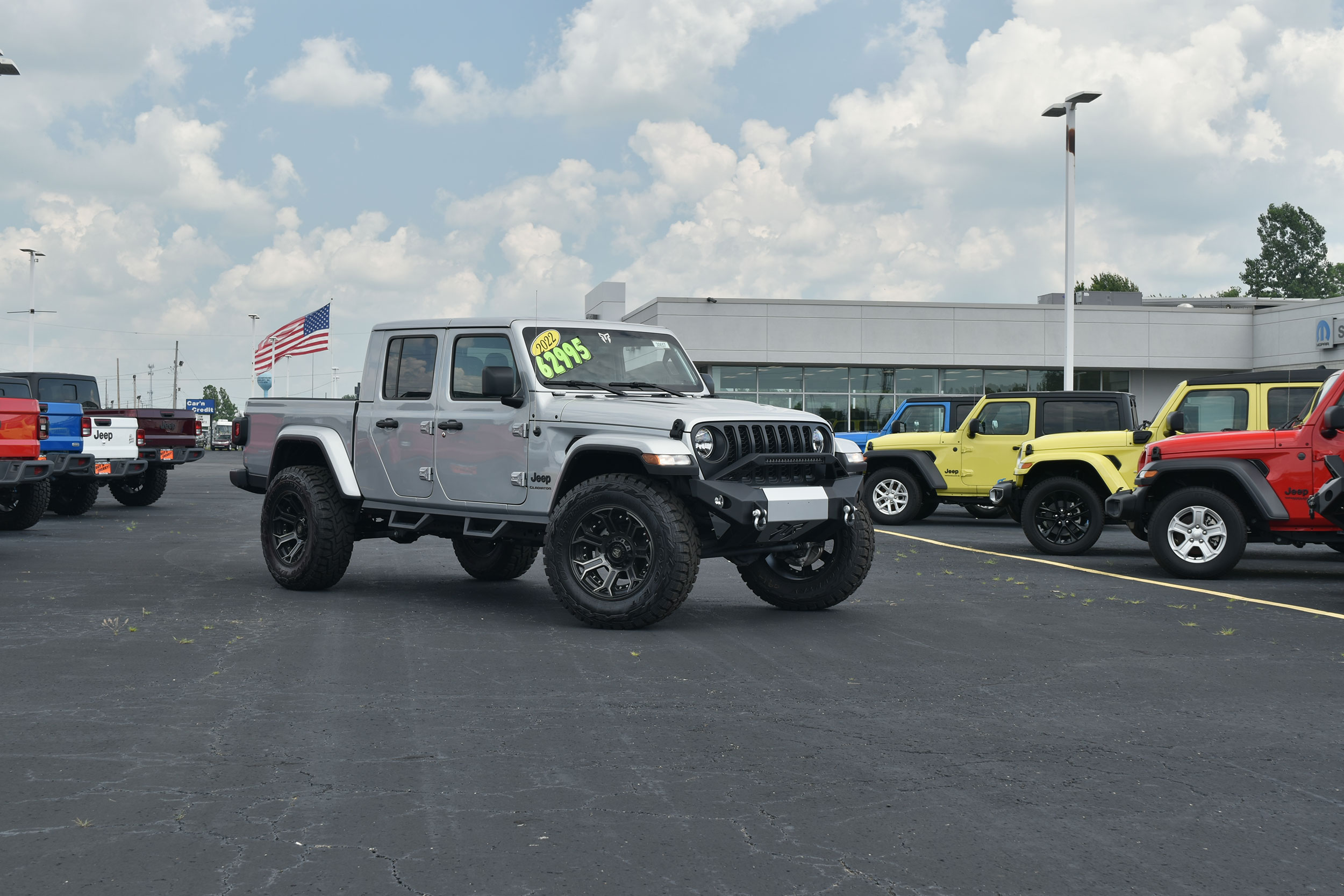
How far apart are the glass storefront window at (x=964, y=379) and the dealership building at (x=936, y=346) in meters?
0.04

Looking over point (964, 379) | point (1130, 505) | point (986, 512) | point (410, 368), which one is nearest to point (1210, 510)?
point (1130, 505)

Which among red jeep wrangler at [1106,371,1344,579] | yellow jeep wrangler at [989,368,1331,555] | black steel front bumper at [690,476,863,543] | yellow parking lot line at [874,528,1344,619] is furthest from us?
yellow jeep wrangler at [989,368,1331,555]

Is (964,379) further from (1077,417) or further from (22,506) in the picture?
(22,506)

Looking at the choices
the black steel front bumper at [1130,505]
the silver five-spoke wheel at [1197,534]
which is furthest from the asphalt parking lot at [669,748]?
the black steel front bumper at [1130,505]

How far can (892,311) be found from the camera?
149ft

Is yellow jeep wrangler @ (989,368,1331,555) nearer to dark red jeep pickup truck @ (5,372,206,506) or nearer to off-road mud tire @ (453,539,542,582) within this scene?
off-road mud tire @ (453,539,542,582)

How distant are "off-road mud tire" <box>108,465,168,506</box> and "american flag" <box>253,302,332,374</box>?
1816 cm

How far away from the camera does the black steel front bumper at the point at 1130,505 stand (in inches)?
497

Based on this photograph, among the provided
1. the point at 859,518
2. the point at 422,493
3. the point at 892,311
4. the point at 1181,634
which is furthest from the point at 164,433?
the point at 892,311

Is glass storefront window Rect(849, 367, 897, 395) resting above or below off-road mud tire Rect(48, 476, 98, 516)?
above

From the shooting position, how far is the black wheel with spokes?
1467 centimetres

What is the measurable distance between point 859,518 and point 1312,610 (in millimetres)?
3697

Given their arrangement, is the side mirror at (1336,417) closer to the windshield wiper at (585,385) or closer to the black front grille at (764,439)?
the black front grille at (764,439)

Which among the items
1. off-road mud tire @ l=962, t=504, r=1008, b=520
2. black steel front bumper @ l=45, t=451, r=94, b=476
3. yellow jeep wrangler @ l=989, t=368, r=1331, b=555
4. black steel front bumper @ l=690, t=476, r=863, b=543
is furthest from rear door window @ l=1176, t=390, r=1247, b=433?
black steel front bumper @ l=45, t=451, r=94, b=476
